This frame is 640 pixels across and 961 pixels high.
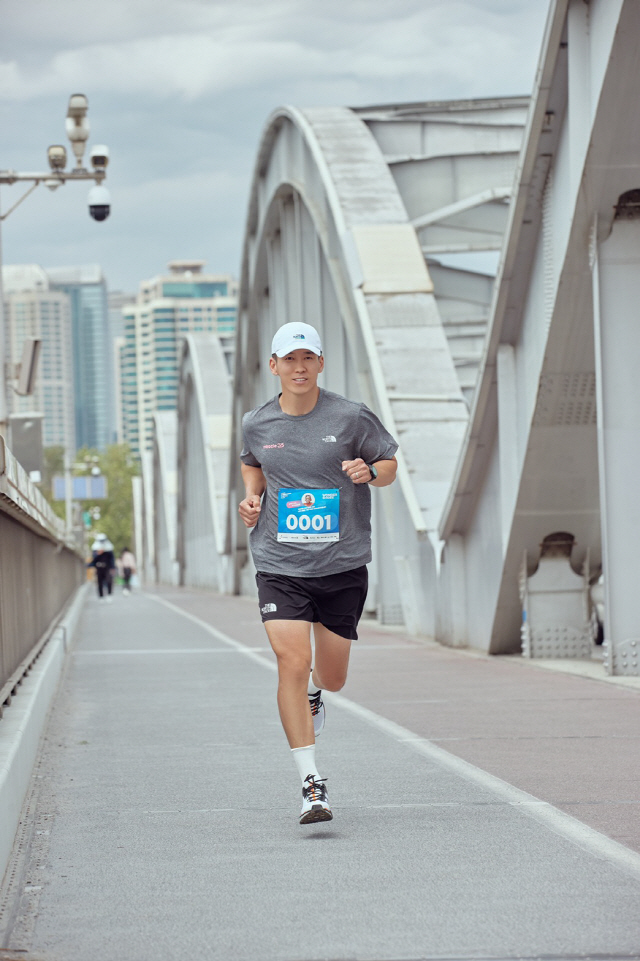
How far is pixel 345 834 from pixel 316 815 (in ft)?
0.51

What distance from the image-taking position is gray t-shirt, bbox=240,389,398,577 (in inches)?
239

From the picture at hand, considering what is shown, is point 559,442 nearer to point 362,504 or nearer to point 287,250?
point 362,504

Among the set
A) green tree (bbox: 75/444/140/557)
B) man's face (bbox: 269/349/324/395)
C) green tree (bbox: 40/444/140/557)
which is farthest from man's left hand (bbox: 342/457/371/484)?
green tree (bbox: 75/444/140/557)

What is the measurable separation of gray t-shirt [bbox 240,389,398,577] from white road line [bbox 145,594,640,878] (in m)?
1.22

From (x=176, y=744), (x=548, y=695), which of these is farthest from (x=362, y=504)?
(x=548, y=695)

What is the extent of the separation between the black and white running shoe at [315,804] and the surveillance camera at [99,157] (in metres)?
14.0

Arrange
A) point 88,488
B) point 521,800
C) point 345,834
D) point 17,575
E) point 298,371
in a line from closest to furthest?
point 345,834 < point 298,371 < point 521,800 < point 17,575 < point 88,488

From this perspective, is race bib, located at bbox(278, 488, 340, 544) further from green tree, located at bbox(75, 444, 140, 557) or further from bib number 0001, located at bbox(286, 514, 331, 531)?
green tree, located at bbox(75, 444, 140, 557)

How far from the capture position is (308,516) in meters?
6.05

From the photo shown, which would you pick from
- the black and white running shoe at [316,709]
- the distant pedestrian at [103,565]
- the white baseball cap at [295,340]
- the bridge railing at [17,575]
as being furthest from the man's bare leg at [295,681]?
the distant pedestrian at [103,565]

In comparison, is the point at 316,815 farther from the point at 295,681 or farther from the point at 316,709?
the point at 316,709

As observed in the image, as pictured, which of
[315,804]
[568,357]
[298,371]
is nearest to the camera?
[315,804]

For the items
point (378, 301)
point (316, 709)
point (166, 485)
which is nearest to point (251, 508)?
point (316, 709)

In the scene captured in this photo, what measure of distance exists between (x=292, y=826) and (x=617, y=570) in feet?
20.9
